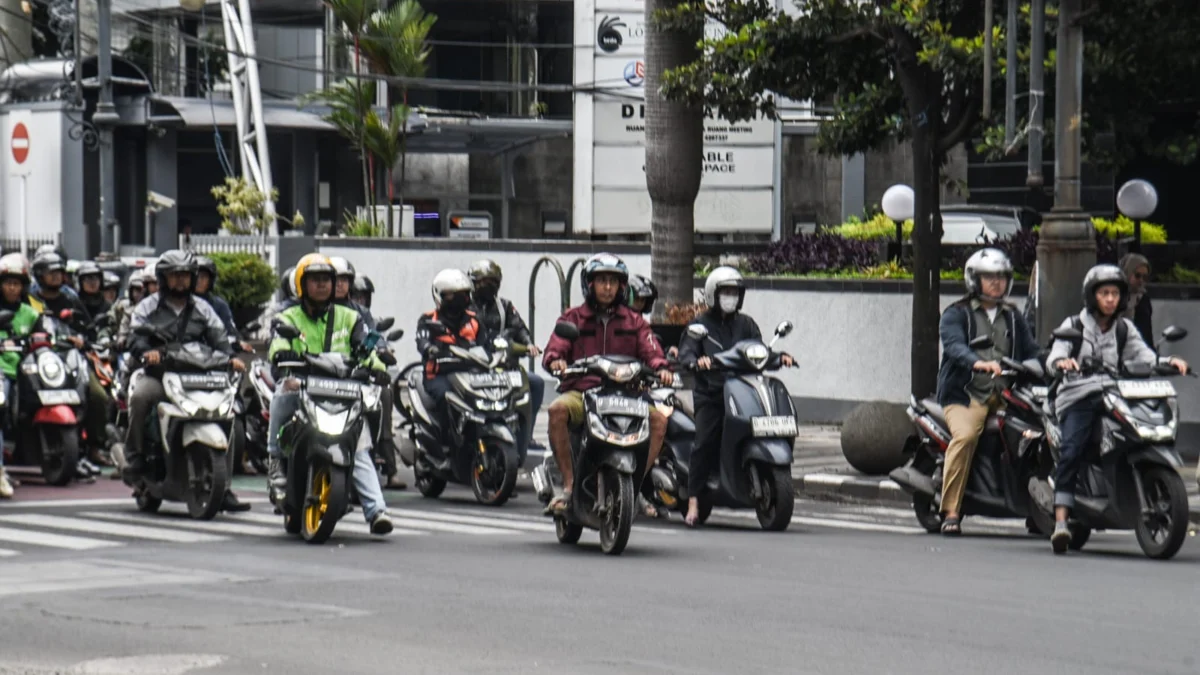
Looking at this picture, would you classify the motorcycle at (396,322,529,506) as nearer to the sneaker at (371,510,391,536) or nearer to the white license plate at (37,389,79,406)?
the sneaker at (371,510,391,536)

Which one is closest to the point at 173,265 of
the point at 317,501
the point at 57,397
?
the point at 317,501

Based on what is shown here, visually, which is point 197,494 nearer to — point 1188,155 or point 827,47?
point 827,47

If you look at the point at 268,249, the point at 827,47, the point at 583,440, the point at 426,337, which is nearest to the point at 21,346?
the point at 426,337

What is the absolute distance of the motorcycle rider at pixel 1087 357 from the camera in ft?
40.5

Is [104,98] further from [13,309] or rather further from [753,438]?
[753,438]

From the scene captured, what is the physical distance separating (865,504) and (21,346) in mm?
7023

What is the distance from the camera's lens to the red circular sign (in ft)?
102

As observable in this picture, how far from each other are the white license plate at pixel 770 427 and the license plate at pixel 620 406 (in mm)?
1898

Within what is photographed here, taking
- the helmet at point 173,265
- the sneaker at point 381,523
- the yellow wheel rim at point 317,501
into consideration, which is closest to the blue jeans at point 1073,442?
the sneaker at point 381,523

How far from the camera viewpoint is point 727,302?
48.4 ft

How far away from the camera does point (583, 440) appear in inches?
491

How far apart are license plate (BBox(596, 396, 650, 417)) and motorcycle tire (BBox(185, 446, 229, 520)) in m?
3.18

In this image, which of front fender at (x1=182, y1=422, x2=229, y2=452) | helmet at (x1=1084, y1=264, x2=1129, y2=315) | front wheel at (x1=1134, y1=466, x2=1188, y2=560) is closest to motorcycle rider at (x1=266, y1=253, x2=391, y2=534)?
front fender at (x1=182, y1=422, x2=229, y2=452)

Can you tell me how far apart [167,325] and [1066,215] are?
273 inches
